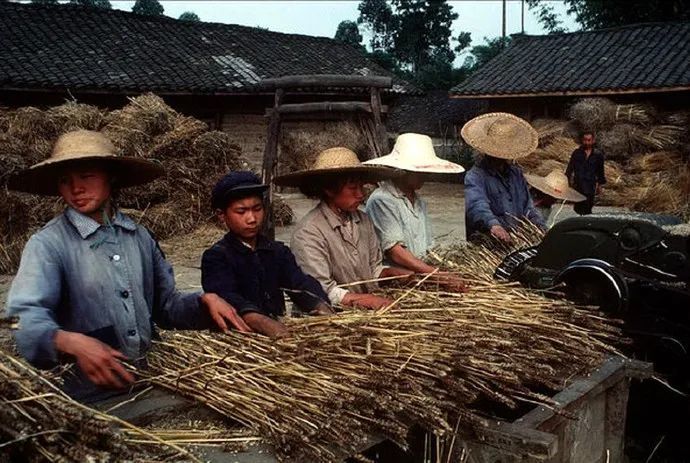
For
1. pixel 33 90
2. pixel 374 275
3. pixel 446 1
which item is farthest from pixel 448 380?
pixel 446 1

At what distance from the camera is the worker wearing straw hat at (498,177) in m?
4.70

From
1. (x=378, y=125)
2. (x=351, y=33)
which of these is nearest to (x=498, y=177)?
(x=378, y=125)

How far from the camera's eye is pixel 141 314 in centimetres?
241

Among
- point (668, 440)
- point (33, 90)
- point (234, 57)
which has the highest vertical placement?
point (234, 57)

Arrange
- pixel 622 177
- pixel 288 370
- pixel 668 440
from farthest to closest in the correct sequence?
1. pixel 622 177
2. pixel 668 440
3. pixel 288 370

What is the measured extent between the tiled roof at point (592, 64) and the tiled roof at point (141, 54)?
10.0 feet

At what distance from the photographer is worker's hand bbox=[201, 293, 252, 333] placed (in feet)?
7.53

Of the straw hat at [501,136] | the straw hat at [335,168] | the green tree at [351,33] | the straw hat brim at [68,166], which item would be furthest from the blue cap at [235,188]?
the green tree at [351,33]

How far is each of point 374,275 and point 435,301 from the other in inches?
24.1

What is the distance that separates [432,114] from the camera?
2695cm

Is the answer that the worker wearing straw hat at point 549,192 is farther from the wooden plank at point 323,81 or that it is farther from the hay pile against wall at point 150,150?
the hay pile against wall at point 150,150

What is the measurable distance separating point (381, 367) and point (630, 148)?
50.6 feet

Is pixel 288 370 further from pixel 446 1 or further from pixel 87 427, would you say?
pixel 446 1

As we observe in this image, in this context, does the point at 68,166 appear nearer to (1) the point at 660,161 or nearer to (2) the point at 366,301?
(2) the point at 366,301
